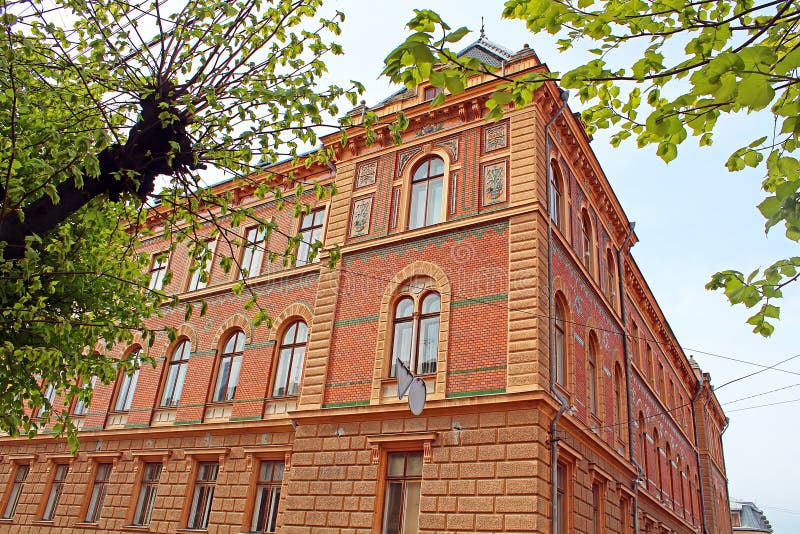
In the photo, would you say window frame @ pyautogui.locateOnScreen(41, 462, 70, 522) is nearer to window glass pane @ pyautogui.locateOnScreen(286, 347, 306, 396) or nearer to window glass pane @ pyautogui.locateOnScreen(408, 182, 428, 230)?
window glass pane @ pyautogui.locateOnScreen(286, 347, 306, 396)

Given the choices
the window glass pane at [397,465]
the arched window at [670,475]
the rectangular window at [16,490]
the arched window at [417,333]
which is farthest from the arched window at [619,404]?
the rectangular window at [16,490]

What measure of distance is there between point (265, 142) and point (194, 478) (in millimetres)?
11966

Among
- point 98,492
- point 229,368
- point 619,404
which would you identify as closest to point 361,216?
point 229,368

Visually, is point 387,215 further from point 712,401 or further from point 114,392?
point 712,401

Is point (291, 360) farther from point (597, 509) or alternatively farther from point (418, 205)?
point (597, 509)

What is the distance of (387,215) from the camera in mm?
16672

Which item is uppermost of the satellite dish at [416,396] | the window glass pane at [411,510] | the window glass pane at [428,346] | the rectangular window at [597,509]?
the window glass pane at [428,346]

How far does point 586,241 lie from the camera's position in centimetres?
1909

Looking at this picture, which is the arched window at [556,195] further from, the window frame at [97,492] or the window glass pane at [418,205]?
the window frame at [97,492]

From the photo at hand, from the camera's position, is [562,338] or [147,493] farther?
[147,493]

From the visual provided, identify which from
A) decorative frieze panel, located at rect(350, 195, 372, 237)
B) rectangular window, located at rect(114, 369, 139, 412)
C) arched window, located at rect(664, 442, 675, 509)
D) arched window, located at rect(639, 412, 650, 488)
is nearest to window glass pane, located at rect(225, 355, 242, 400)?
rectangular window, located at rect(114, 369, 139, 412)

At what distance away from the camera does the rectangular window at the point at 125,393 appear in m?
20.5

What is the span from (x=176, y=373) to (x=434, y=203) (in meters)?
10.1

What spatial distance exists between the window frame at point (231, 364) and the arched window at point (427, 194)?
6506 millimetres
